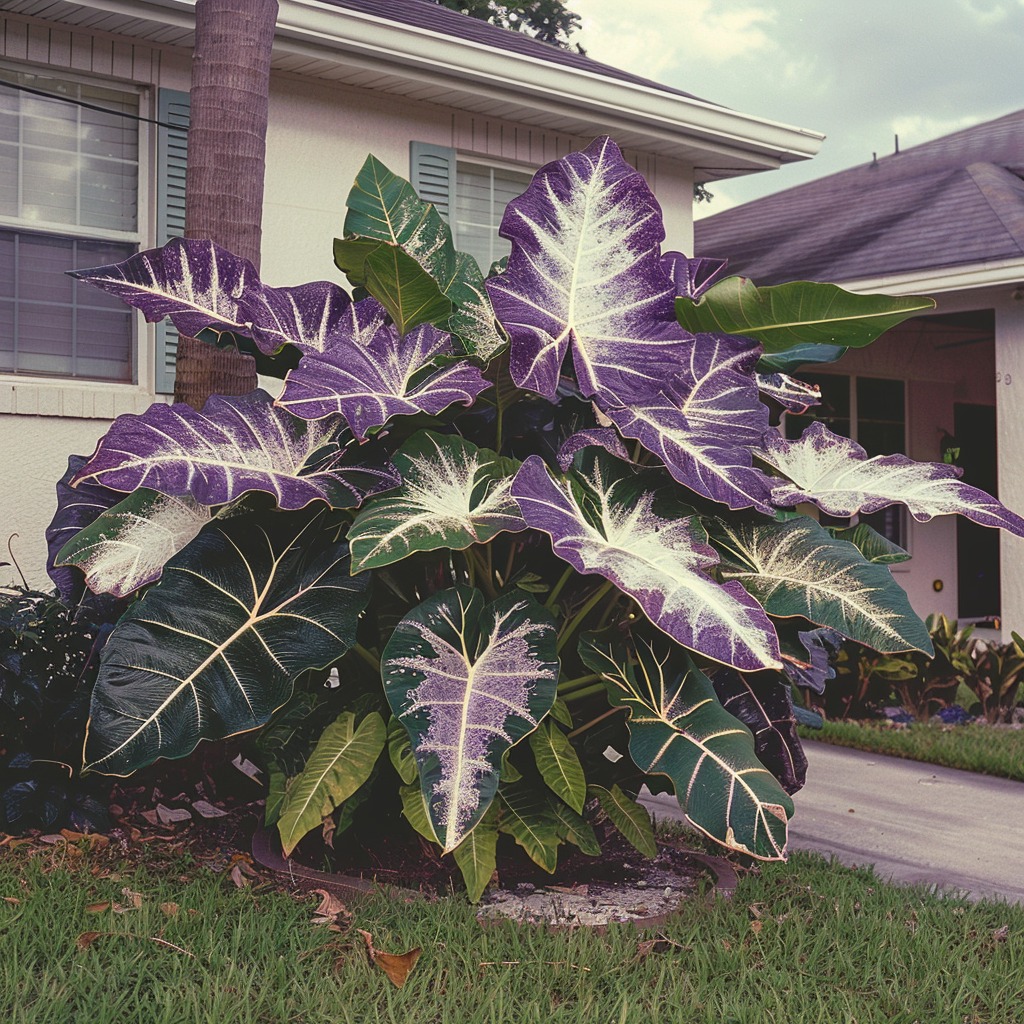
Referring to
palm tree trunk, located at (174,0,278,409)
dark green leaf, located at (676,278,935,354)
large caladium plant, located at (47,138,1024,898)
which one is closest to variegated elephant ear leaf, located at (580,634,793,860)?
large caladium plant, located at (47,138,1024,898)

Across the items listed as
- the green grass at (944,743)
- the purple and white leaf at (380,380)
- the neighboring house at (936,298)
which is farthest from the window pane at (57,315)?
the neighboring house at (936,298)

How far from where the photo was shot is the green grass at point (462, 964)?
2375 mm

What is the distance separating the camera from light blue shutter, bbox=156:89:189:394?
19.9ft

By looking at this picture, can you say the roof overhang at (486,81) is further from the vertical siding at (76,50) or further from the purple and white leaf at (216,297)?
the purple and white leaf at (216,297)

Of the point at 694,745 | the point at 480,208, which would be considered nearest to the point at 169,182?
the point at 480,208

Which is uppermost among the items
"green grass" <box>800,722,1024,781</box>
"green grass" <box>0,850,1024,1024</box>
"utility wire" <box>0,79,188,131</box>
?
"utility wire" <box>0,79,188,131</box>

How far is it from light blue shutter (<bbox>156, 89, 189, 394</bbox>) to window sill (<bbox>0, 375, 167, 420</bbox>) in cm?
15

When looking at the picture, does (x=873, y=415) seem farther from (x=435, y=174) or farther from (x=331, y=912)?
(x=331, y=912)

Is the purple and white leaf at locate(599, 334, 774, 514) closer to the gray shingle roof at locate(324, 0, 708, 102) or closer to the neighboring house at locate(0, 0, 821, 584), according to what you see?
the neighboring house at locate(0, 0, 821, 584)

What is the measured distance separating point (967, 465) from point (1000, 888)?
8.45 metres

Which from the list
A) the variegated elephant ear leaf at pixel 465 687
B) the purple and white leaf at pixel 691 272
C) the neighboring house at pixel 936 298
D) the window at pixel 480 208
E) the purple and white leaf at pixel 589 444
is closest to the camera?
the variegated elephant ear leaf at pixel 465 687

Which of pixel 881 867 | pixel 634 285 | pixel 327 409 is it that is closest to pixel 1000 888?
pixel 881 867

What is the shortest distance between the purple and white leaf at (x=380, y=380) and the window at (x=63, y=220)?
3277 millimetres

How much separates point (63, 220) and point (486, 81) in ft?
8.12
